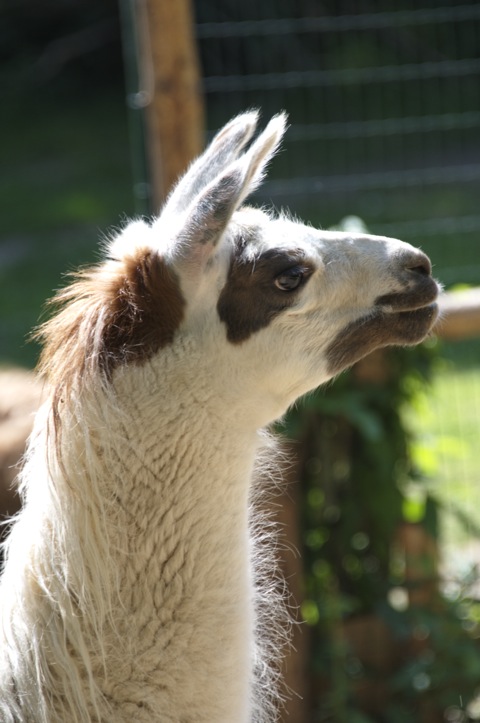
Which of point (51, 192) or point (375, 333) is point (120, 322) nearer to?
point (375, 333)

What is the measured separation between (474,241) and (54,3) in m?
9.53

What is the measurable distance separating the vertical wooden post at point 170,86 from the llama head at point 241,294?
1.62 m

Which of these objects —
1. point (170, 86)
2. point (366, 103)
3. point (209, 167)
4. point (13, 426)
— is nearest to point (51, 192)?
point (366, 103)

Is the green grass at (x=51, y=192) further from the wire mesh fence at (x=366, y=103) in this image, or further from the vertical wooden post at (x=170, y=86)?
the vertical wooden post at (x=170, y=86)

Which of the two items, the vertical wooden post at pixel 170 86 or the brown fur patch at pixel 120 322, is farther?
the vertical wooden post at pixel 170 86

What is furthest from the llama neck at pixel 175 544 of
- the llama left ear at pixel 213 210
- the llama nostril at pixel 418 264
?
the llama nostril at pixel 418 264

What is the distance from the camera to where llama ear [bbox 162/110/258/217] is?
2465mm

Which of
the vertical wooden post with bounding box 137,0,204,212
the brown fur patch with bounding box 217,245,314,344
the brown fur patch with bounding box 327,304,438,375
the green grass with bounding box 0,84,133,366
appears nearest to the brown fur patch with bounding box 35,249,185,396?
the brown fur patch with bounding box 217,245,314,344

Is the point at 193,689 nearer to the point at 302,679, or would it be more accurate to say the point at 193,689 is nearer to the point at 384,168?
the point at 302,679


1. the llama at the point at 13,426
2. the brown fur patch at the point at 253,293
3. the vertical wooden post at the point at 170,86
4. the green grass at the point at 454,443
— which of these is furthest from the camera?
the green grass at the point at 454,443

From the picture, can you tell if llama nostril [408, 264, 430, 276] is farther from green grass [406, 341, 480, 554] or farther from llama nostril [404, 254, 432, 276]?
green grass [406, 341, 480, 554]

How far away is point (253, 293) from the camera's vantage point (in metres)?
2.45

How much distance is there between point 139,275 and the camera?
2.38 meters

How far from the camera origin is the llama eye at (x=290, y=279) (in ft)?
8.02
